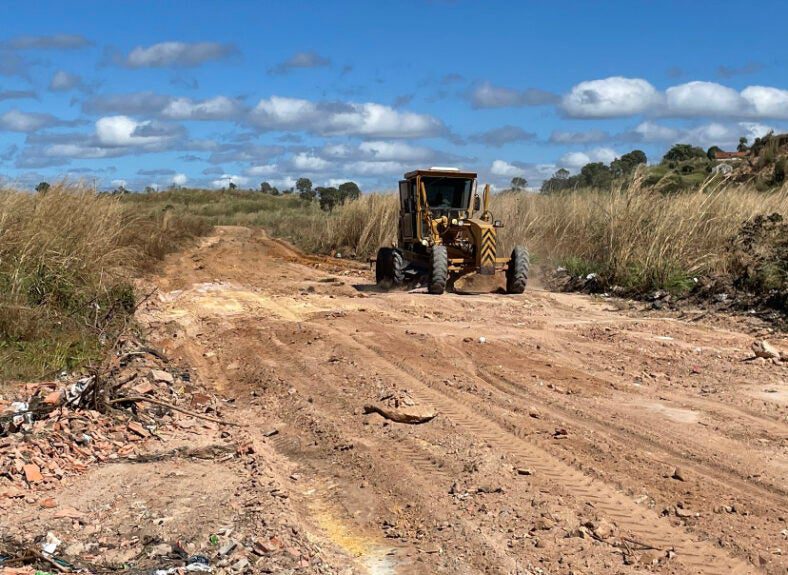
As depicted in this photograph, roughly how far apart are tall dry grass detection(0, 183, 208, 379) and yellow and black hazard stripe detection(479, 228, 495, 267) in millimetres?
6598

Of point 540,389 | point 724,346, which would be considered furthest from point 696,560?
point 724,346

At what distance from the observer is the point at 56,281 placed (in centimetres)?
1002

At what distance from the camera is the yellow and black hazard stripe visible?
1585 cm

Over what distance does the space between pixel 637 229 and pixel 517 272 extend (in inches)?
112

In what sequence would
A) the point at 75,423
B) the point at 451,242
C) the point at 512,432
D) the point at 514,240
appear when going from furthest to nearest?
the point at 514,240 < the point at 451,242 < the point at 512,432 < the point at 75,423

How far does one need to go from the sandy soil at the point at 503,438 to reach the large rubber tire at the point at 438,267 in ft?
7.33

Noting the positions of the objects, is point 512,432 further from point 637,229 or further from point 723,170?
point 723,170

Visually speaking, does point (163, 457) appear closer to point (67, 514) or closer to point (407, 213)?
point (67, 514)

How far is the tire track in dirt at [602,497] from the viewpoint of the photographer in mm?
4555

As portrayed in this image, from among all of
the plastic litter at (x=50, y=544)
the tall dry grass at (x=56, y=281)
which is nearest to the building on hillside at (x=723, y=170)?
the tall dry grass at (x=56, y=281)

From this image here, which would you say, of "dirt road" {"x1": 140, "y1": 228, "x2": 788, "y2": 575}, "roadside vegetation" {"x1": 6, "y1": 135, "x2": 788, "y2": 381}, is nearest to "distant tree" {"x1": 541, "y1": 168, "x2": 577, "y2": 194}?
"roadside vegetation" {"x1": 6, "y1": 135, "x2": 788, "y2": 381}

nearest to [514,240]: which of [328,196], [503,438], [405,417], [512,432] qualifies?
[405,417]

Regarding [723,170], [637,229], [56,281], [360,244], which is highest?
[723,170]

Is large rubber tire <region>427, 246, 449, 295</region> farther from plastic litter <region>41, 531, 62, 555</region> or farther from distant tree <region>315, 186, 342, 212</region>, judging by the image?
distant tree <region>315, 186, 342, 212</region>
